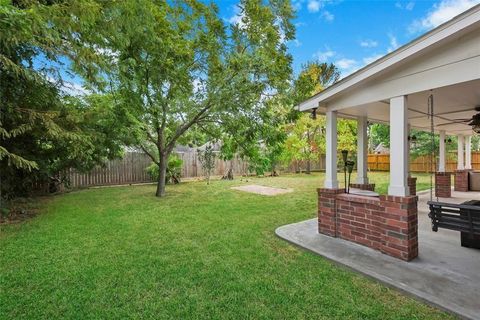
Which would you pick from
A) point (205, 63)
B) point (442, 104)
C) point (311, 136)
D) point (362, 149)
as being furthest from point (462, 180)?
point (205, 63)

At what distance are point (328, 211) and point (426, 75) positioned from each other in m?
2.43

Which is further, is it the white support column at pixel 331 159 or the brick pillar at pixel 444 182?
the brick pillar at pixel 444 182

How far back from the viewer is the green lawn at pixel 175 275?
7.81ft

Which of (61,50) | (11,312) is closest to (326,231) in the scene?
(11,312)

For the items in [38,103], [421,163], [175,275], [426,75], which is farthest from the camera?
[421,163]

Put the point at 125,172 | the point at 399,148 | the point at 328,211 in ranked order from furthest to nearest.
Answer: the point at 125,172, the point at 328,211, the point at 399,148

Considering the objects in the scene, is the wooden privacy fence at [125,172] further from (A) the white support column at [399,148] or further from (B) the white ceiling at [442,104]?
(A) the white support column at [399,148]

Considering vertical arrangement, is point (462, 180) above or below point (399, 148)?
below

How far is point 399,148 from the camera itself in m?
3.41

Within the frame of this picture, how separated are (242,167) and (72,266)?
13.2m

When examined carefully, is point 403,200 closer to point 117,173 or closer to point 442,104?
point 442,104

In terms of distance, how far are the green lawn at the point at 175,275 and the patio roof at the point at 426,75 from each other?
8.14ft

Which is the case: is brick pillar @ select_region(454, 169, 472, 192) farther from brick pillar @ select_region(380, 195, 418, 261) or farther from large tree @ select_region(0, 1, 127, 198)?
large tree @ select_region(0, 1, 127, 198)

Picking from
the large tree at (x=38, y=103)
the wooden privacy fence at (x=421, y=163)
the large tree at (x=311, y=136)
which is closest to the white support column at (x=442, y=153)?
the wooden privacy fence at (x=421, y=163)
